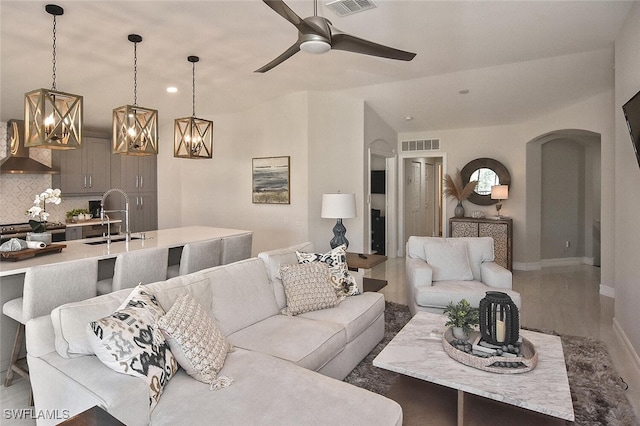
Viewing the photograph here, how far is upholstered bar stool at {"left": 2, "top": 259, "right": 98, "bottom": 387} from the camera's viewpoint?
2.37 m

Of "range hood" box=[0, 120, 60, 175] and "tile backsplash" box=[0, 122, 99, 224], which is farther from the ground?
"range hood" box=[0, 120, 60, 175]

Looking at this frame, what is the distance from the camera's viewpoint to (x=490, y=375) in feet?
6.61

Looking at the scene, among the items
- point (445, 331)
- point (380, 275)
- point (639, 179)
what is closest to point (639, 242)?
point (639, 179)

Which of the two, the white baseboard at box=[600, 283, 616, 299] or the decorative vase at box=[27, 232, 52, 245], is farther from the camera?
the white baseboard at box=[600, 283, 616, 299]

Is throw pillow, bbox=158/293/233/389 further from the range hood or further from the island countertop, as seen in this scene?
the range hood

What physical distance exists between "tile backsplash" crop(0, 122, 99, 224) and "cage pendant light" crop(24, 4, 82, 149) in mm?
3521

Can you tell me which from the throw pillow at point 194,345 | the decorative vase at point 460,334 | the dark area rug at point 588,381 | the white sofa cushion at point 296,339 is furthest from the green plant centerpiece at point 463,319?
the throw pillow at point 194,345

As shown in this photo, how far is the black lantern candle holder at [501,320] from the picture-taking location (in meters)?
2.21

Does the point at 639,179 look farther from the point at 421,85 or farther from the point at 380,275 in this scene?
the point at 380,275

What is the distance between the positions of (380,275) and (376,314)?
9.55 ft

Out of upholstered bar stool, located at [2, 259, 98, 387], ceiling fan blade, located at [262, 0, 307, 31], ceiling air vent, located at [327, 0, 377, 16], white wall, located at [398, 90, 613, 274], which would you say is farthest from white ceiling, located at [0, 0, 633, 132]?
upholstered bar stool, located at [2, 259, 98, 387]

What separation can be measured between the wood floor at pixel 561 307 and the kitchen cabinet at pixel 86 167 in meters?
4.26

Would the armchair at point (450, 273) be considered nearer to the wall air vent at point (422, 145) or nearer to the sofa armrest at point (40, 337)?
the sofa armrest at point (40, 337)

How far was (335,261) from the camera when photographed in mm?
3373
